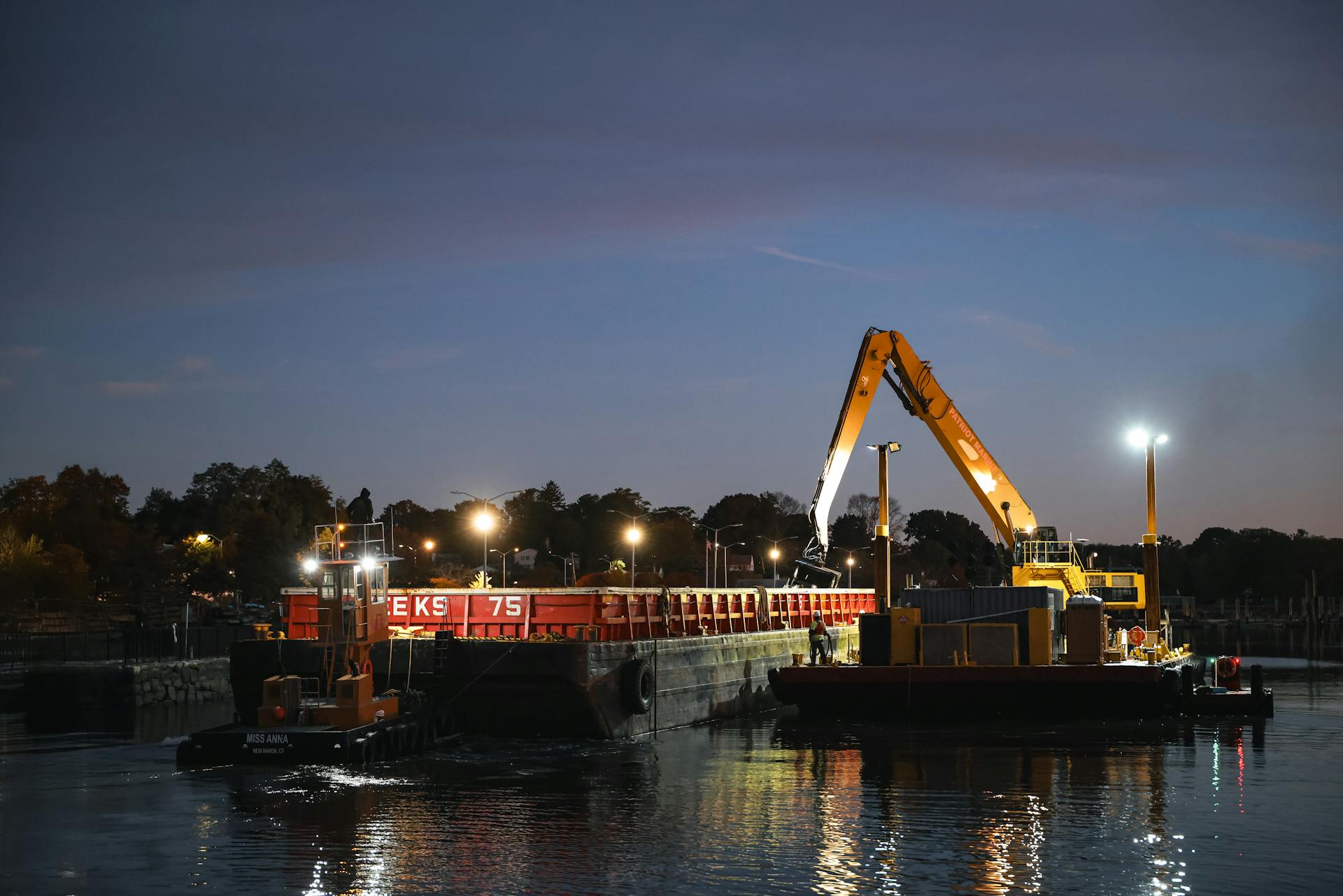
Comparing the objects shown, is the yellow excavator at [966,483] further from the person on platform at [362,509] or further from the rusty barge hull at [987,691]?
the person on platform at [362,509]

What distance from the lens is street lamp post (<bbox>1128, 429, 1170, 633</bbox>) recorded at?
50.1 metres

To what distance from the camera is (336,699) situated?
30.3m

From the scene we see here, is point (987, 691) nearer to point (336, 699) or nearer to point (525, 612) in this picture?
point (525, 612)

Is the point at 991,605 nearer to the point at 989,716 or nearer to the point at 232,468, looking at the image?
the point at 989,716

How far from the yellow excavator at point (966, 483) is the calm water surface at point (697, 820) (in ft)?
56.3

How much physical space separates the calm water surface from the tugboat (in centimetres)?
56

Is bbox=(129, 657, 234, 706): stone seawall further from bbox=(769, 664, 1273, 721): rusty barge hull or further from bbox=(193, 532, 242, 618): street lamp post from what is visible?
bbox=(193, 532, 242, 618): street lamp post

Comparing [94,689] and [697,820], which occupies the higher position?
[94,689]

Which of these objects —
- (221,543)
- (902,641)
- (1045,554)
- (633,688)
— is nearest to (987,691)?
(902,641)

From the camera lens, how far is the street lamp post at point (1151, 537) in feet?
164

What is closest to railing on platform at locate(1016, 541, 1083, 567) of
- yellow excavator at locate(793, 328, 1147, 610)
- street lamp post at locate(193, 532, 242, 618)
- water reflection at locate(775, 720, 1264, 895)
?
yellow excavator at locate(793, 328, 1147, 610)

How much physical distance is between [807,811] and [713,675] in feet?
57.8

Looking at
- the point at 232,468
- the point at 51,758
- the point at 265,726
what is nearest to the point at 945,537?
the point at 265,726

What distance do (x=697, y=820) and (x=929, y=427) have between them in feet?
113
